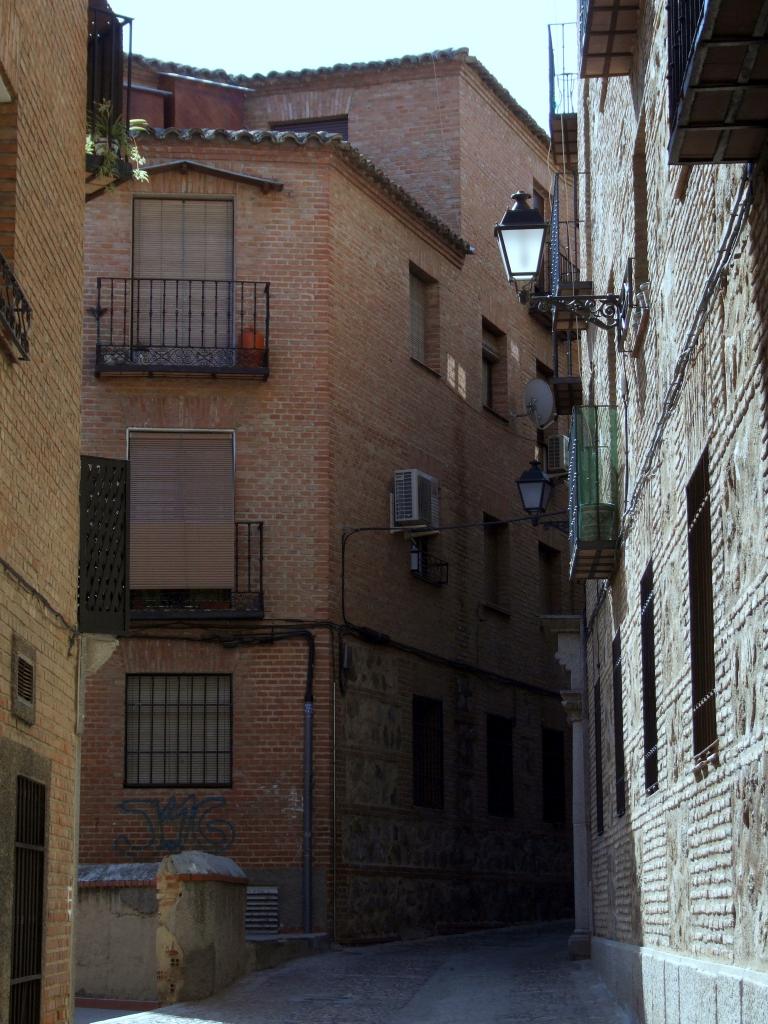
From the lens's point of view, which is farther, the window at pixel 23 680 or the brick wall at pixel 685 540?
the window at pixel 23 680

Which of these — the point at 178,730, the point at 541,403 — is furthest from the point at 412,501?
the point at 178,730

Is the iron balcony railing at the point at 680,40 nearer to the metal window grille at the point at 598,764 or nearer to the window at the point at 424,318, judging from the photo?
the metal window grille at the point at 598,764

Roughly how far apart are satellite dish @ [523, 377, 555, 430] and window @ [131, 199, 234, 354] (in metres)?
3.84

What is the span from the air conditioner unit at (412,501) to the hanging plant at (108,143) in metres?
10.3

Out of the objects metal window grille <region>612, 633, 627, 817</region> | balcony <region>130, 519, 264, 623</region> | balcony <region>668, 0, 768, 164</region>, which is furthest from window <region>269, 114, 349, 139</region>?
balcony <region>668, 0, 768, 164</region>

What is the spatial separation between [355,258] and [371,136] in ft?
17.7

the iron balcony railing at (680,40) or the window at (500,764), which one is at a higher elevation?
the iron balcony railing at (680,40)

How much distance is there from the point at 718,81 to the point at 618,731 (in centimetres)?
876

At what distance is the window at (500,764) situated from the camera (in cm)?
2398

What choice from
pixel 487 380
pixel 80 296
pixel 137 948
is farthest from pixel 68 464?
pixel 487 380

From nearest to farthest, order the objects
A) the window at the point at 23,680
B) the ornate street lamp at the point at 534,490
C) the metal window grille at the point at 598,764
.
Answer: the window at the point at 23,680, the metal window grille at the point at 598,764, the ornate street lamp at the point at 534,490

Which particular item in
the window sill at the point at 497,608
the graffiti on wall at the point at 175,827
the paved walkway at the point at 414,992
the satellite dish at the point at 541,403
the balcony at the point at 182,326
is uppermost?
the balcony at the point at 182,326

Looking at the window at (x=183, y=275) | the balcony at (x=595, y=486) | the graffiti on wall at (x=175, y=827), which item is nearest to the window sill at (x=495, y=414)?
the window at (x=183, y=275)

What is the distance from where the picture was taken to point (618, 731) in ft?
46.1
